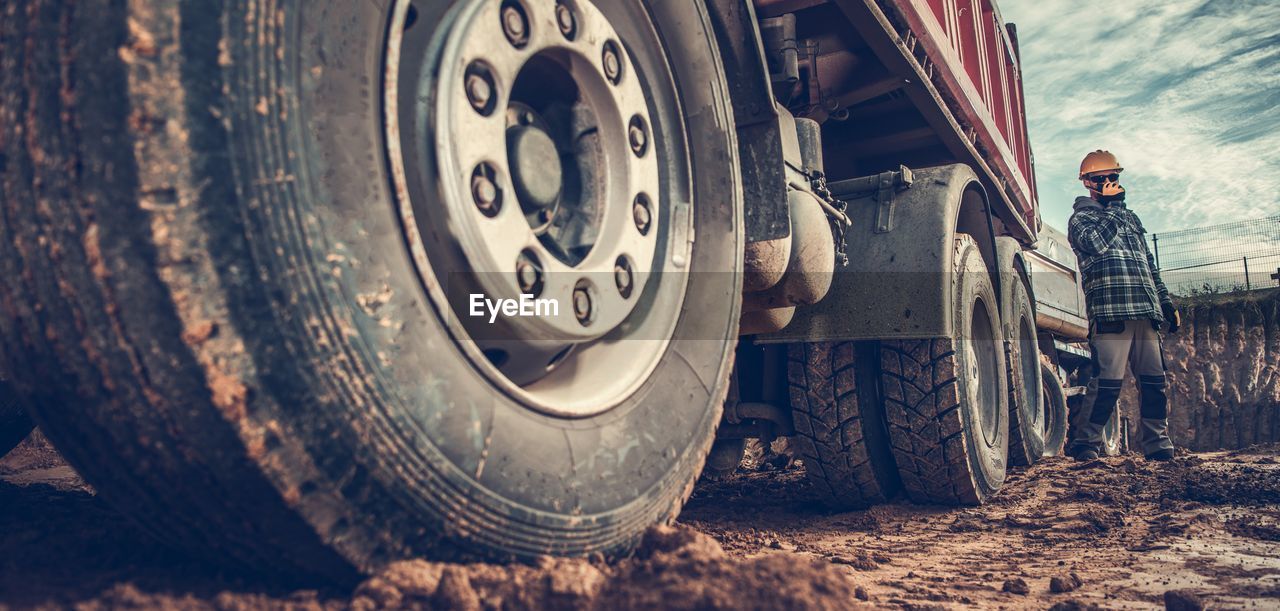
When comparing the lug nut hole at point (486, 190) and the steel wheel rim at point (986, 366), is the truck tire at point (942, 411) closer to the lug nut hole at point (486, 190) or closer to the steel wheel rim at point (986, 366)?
the steel wheel rim at point (986, 366)

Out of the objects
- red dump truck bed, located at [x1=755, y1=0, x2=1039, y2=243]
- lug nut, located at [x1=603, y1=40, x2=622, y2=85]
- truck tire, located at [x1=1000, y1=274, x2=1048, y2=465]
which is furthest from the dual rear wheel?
lug nut, located at [x1=603, y1=40, x2=622, y2=85]

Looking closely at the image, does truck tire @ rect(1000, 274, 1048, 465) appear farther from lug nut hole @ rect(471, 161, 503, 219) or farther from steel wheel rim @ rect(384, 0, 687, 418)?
lug nut hole @ rect(471, 161, 503, 219)

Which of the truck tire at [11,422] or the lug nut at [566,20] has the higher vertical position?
the lug nut at [566,20]

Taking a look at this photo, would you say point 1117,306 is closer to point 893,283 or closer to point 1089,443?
point 1089,443

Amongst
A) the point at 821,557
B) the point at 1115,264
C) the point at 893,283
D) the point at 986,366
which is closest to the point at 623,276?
the point at 821,557

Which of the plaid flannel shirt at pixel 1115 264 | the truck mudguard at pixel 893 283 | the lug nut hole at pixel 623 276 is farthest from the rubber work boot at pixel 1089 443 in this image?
the lug nut hole at pixel 623 276

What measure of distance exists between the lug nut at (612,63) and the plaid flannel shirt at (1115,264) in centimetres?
549

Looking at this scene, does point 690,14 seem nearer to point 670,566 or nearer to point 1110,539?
point 670,566

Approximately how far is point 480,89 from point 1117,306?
5866 mm

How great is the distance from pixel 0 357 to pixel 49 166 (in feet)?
0.92

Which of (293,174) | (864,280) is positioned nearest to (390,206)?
(293,174)

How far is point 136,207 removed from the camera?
2.94 ft

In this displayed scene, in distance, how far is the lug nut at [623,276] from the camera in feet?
5.10

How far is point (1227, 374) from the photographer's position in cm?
1291
